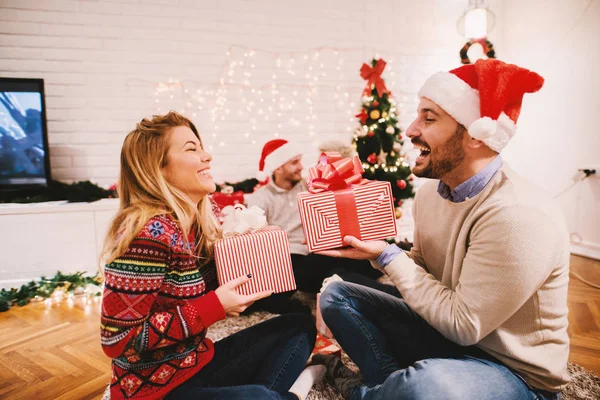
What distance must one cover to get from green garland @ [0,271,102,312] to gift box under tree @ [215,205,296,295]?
6.71 feet

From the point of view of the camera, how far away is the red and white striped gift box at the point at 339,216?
122 centimetres

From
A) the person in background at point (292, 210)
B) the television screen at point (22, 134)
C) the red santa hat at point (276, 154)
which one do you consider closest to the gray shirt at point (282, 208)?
the person in background at point (292, 210)

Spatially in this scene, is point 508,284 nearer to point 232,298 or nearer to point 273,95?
point 232,298

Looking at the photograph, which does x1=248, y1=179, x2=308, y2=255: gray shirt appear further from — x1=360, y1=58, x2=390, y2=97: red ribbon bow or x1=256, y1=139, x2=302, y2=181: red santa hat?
x1=360, y1=58, x2=390, y2=97: red ribbon bow

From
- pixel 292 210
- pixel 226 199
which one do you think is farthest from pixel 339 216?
pixel 226 199

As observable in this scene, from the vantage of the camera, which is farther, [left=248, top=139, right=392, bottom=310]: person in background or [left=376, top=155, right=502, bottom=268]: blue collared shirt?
[left=248, top=139, right=392, bottom=310]: person in background

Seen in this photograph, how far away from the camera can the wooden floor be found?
5.37 feet

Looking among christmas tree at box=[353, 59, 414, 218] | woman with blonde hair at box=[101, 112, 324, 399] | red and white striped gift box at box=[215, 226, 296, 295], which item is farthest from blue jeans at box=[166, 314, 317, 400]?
christmas tree at box=[353, 59, 414, 218]

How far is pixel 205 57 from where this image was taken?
3721 millimetres

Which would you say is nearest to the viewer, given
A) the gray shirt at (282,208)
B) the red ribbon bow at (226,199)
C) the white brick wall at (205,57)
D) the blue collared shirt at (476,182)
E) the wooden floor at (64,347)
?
the blue collared shirt at (476,182)

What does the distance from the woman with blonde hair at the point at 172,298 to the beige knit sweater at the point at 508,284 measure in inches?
21.4

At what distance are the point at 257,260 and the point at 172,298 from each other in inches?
11.3

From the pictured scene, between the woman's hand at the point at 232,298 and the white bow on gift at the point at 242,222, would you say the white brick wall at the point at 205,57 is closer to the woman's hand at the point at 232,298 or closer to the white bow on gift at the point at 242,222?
the white bow on gift at the point at 242,222

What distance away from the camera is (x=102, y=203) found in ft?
9.62
